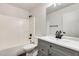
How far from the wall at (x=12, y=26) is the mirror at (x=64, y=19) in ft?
3.78

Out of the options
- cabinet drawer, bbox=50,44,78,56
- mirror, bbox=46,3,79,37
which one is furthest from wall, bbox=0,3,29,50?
cabinet drawer, bbox=50,44,78,56

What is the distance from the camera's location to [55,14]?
1.90m

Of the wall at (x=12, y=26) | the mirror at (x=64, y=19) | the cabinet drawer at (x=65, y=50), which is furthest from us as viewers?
the wall at (x=12, y=26)

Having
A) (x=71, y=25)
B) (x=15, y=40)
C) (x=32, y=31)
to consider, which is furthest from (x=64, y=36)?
(x=15, y=40)

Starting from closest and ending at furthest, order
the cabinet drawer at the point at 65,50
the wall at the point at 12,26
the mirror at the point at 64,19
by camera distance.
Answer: the cabinet drawer at the point at 65,50
the mirror at the point at 64,19
the wall at the point at 12,26

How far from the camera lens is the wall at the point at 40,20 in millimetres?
2246

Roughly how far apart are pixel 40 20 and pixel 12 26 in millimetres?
1098

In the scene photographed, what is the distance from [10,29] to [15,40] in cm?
48

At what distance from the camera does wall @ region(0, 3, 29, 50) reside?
221 centimetres

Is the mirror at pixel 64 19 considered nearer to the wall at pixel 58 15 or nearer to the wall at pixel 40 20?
the wall at pixel 58 15

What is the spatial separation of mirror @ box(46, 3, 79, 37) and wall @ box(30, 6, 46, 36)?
17 centimetres

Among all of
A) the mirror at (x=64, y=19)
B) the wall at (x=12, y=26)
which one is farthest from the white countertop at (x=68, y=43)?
the wall at (x=12, y=26)

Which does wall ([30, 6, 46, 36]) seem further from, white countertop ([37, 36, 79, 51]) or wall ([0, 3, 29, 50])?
white countertop ([37, 36, 79, 51])

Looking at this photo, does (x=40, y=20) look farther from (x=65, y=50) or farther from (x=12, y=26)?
(x=65, y=50)
